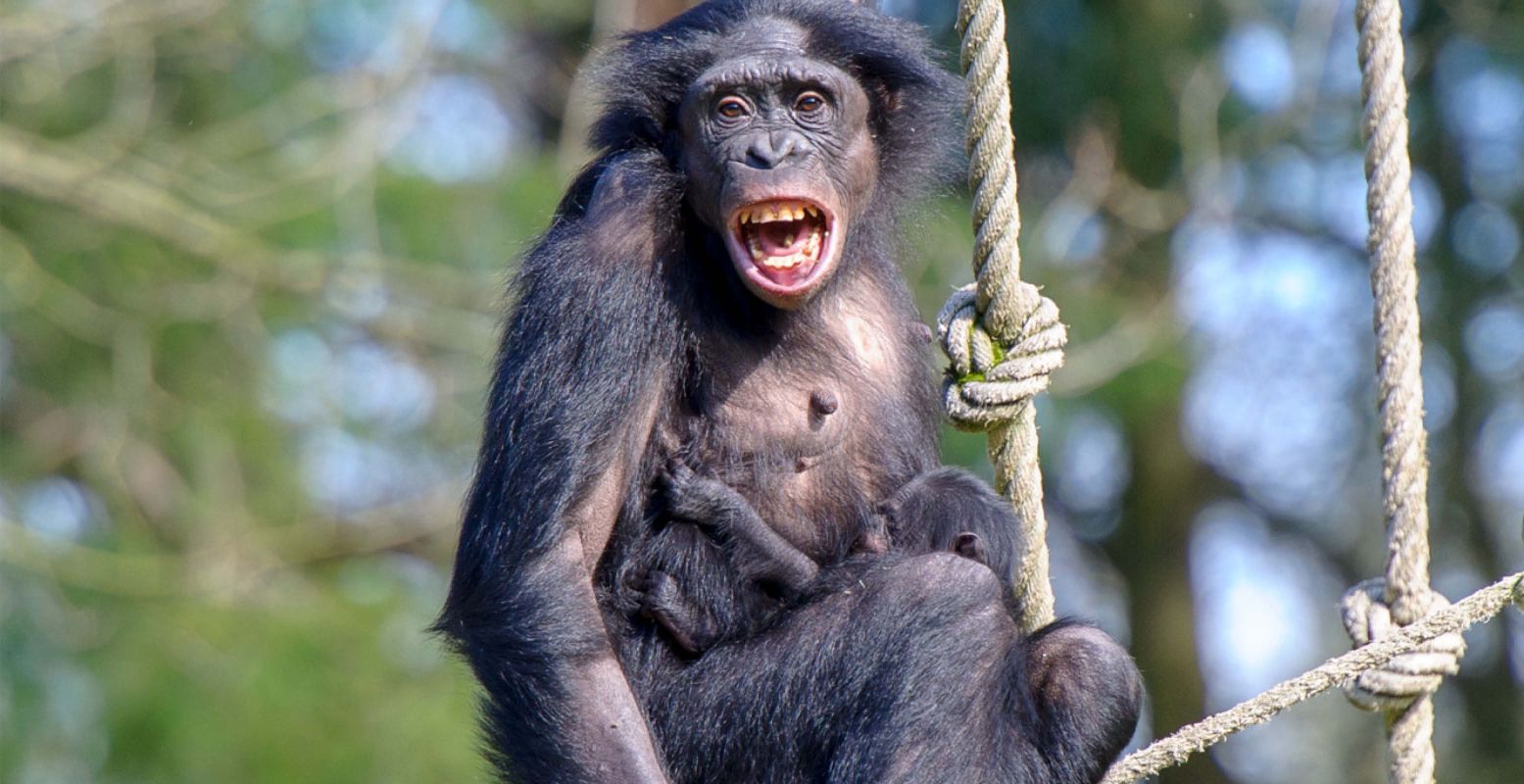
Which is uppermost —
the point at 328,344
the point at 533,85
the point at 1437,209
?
the point at 533,85

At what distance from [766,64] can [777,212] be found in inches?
18.2

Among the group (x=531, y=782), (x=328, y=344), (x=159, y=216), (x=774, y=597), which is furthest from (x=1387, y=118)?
(x=328, y=344)

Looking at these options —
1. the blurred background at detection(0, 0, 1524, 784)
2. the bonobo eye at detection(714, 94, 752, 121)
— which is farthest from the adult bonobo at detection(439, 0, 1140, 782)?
the blurred background at detection(0, 0, 1524, 784)

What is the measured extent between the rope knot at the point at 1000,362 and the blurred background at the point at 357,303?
6.27m

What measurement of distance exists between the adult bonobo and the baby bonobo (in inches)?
1.5

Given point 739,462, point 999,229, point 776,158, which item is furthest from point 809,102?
point 739,462

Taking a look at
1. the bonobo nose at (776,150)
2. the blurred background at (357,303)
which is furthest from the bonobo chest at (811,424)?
the blurred background at (357,303)

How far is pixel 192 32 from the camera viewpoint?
462 inches

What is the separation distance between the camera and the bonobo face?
493 centimetres

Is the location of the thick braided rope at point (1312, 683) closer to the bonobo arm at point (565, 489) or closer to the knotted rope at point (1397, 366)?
the knotted rope at point (1397, 366)

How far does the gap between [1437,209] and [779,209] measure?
10.9m

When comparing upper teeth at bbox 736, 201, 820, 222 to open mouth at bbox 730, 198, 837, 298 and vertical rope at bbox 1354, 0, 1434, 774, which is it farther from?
vertical rope at bbox 1354, 0, 1434, 774

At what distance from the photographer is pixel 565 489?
15.1 feet

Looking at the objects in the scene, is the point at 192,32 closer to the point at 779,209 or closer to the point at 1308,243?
the point at 779,209
